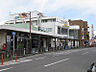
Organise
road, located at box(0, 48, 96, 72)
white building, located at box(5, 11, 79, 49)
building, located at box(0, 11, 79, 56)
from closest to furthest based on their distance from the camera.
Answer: road, located at box(0, 48, 96, 72) < building, located at box(0, 11, 79, 56) < white building, located at box(5, 11, 79, 49)

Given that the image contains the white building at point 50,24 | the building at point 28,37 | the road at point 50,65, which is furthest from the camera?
the white building at point 50,24

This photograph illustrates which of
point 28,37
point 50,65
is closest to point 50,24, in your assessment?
point 28,37

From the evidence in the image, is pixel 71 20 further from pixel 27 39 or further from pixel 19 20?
pixel 27 39

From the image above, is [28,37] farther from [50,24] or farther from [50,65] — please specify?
[50,24]

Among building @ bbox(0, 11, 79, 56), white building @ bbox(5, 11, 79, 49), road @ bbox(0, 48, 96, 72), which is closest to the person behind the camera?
road @ bbox(0, 48, 96, 72)

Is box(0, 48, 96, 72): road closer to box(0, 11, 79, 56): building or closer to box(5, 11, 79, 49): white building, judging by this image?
box(0, 11, 79, 56): building

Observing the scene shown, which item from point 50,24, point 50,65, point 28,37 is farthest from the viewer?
point 50,24

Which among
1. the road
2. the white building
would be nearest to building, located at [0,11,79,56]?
the white building

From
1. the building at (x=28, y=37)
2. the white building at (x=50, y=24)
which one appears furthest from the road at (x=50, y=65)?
the white building at (x=50, y=24)

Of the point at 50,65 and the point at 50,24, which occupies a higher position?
the point at 50,24

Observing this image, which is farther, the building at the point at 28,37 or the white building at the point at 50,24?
the white building at the point at 50,24

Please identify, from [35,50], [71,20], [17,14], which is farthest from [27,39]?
[71,20]

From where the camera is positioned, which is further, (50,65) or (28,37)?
(28,37)

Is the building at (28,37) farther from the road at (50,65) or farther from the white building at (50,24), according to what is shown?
the road at (50,65)
